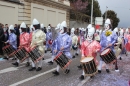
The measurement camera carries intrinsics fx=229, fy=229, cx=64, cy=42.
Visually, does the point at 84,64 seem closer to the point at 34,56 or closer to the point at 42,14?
the point at 34,56

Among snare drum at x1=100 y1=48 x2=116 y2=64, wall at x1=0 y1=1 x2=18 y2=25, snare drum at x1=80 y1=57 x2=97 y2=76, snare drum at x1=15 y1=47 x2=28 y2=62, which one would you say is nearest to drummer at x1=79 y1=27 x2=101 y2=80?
snare drum at x1=80 y1=57 x2=97 y2=76

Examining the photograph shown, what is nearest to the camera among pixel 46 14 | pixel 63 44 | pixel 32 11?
pixel 63 44

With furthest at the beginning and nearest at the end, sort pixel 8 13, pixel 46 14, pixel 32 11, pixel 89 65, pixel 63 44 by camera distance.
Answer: pixel 46 14
pixel 32 11
pixel 8 13
pixel 63 44
pixel 89 65

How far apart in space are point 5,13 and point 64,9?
12.0m

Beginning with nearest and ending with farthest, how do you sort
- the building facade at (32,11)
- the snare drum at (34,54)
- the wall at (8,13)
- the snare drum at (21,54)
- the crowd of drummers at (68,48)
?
the crowd of drummers at (68,48), the snare drum at (34,54), the snare drum at (21,54), the wall at (8,13), the building facade at (32,11)

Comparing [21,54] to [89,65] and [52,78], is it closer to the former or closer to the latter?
[52,78]

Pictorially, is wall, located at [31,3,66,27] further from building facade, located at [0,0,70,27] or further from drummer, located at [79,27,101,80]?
drummer, located at [79,27,101,80]

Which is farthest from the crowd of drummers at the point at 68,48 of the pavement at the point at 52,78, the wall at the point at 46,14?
the wall at the point at 46,14

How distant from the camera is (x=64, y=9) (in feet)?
92.1

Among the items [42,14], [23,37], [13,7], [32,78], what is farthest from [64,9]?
[32,78]

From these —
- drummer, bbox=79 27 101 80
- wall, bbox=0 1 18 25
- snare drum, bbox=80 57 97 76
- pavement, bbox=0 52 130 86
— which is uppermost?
wall, bbox=0 1 18 25

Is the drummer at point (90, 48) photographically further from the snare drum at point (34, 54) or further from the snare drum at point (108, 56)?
the snare drum at point (34, 54)

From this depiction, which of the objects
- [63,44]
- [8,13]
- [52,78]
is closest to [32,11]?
[8,13]

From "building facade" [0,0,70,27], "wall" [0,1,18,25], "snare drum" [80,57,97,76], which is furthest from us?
"building facade" [0,0,70,27]
